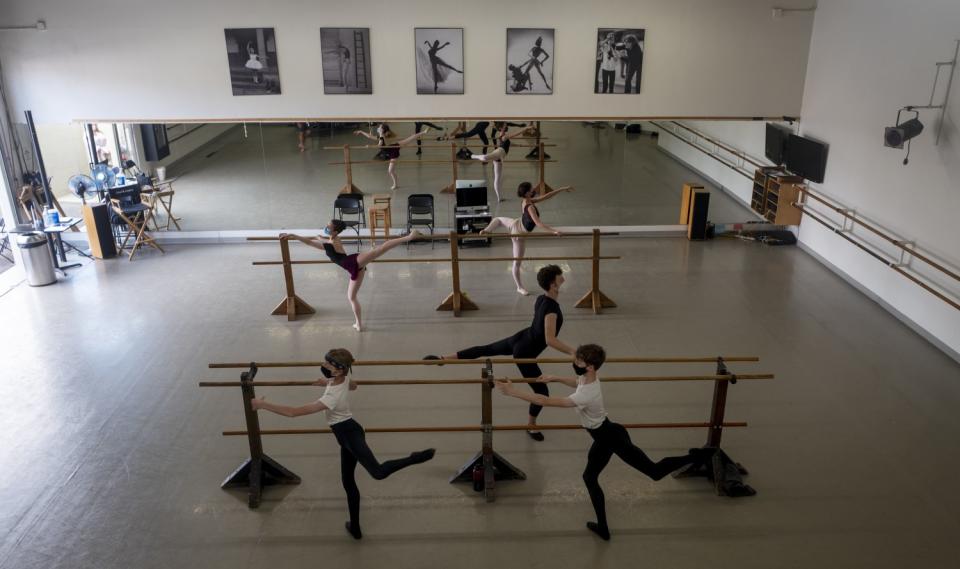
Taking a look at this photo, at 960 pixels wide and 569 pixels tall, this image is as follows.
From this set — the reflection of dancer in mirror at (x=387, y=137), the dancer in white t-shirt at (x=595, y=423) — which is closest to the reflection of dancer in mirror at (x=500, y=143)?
the reflection of dancer in mirror at (x=387, y=137)

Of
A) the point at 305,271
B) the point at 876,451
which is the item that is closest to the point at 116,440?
the point at 305,271

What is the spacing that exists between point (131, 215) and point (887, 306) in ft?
40.1

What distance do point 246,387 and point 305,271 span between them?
5.83 m

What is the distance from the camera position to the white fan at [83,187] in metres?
12.3

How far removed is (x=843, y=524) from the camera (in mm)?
5930

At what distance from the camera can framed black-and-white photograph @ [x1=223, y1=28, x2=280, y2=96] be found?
38.7ft

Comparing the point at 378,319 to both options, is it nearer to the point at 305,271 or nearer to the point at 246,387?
the point at 305,271

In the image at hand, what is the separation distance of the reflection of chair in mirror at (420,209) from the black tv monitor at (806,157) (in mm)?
6133

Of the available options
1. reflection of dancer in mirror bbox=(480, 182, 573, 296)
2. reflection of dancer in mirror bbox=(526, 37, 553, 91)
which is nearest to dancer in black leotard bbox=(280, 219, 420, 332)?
reflection of dancer in mirror bbox=(480, 182, 573, 296)

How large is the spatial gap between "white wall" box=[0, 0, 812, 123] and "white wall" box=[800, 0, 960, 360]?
1.02 metres

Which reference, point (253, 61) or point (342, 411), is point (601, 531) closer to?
point (342, 411)

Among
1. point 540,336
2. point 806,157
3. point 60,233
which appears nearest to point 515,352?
point 540,336

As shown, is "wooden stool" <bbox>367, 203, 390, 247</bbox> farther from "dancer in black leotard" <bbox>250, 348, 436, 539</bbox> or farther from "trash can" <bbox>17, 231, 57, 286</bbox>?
"dancer in black leotard" <bbox>250, 348, 436, 539</bbox>

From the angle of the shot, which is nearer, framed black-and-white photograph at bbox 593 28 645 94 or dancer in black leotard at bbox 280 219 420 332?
dancer in black leotard at bbox 280 219 420 332
